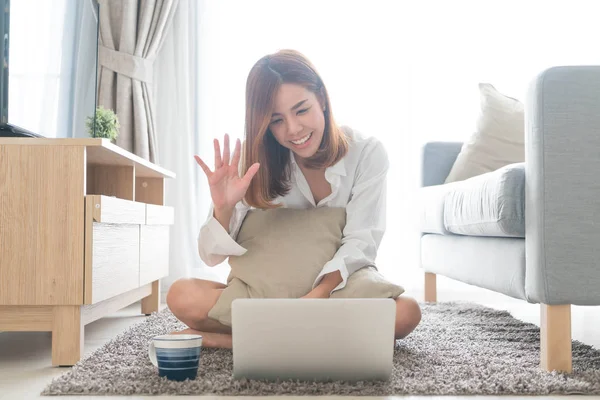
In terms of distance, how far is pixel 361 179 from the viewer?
1804 millimetres

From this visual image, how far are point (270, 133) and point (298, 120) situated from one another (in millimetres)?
142

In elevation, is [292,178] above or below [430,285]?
above

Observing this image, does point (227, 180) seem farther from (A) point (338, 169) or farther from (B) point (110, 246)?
(B) point (110, 246)

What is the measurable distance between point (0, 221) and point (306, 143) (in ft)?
2.46

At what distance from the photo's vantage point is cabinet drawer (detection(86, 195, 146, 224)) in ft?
5.45

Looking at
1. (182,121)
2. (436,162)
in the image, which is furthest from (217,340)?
(182,121)

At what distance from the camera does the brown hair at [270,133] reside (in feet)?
5.41

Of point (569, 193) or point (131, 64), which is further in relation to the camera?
point (131, 64)

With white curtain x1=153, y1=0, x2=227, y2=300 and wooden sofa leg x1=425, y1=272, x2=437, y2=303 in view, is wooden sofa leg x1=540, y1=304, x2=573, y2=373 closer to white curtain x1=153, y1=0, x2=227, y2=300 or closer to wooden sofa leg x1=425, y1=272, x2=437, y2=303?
wooden sofa leg x1=425, y1=272, x2=437, y2=303

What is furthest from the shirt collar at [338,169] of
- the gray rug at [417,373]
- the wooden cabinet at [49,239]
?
the wooden cabinet at [49,239]

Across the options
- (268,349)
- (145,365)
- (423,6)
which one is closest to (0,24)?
(145,365)

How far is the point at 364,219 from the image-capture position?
5.75 ft

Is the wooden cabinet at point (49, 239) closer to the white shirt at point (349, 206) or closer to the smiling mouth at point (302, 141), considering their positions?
the white shirt at point (349, 206)

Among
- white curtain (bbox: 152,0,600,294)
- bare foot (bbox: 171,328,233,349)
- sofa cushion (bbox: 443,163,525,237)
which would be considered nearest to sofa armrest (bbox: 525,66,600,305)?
sofa cushion (bbox: 443,163,525,237)
